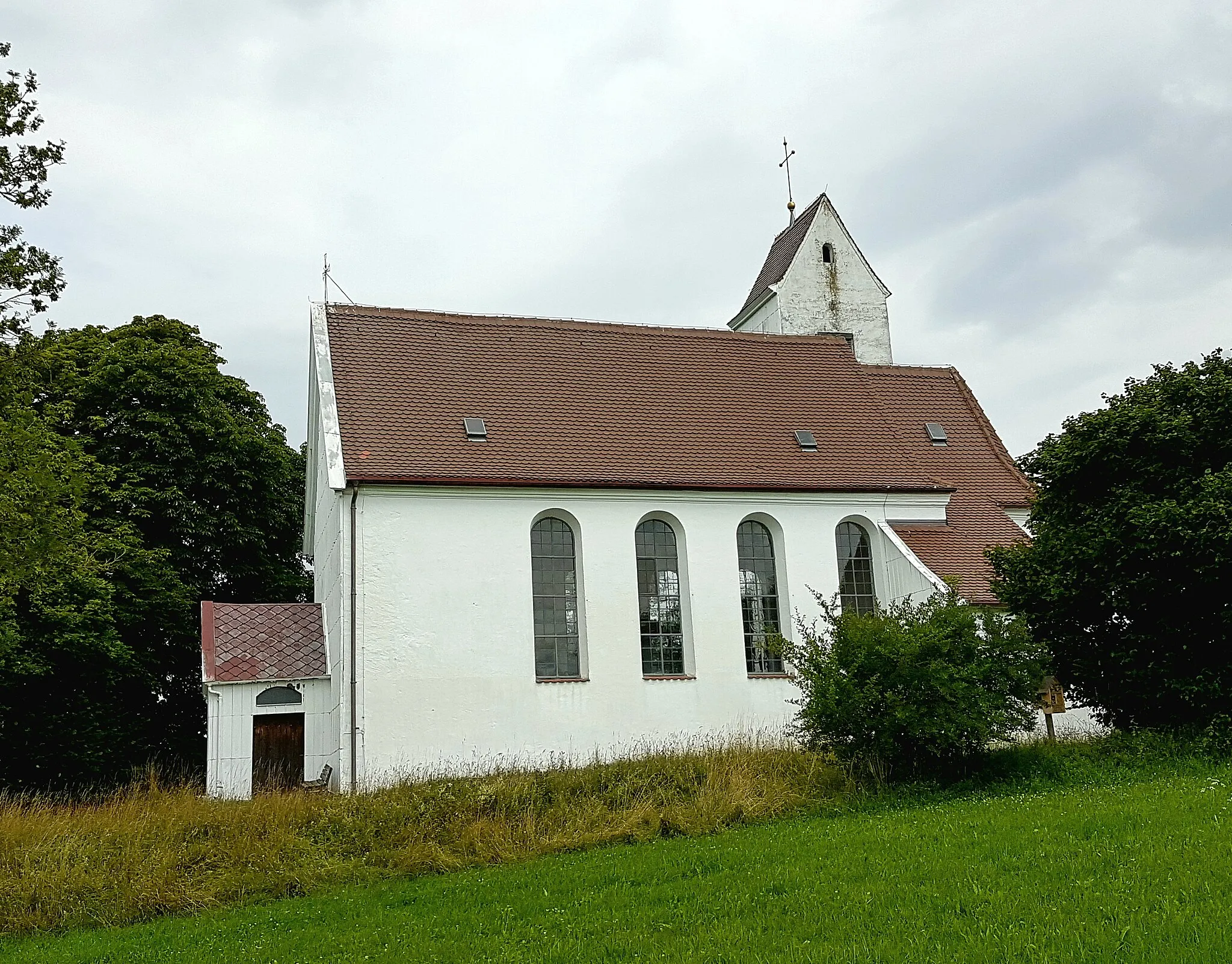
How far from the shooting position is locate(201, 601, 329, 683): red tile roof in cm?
2081

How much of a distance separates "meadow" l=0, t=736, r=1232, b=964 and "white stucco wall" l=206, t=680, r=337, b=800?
7787mm

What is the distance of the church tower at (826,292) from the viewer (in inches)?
1259

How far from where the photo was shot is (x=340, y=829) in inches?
562

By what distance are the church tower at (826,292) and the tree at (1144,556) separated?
15328 millimetres

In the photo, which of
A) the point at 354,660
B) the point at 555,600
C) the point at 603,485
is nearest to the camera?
the point at 354,660

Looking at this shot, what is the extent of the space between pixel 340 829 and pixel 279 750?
6857 mm

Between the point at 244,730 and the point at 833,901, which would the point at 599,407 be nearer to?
the point at 244,730

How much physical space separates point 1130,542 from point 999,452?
524 inches

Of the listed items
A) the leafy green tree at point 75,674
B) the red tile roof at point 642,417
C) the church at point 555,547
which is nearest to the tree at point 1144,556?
the church at point 555,547

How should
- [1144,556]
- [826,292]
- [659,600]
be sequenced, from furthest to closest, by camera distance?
[826,292], [659,600], [1144,556]

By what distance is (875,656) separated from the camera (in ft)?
51.1

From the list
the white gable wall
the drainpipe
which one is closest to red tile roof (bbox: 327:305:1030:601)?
the white gable wall

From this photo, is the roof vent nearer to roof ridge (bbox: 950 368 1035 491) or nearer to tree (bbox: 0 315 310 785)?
tree (bbox: 0 315 310 785)

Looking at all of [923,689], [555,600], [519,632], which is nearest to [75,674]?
[519,632]
